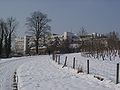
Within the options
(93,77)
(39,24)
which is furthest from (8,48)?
(93,77)

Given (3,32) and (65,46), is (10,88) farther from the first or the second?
(65,46)

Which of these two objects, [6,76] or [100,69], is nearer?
[6,76]

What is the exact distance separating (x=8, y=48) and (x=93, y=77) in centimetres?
6563

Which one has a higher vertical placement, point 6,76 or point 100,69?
point 100,69

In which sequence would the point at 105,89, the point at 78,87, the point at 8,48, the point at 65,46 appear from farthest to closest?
the point at 65,46
the point at 8,48
the point at 78,87
the point at 105,89

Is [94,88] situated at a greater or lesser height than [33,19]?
lesser

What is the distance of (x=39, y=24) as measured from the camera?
8625 cm

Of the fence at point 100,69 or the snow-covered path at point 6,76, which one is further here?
the fence at point 100,69

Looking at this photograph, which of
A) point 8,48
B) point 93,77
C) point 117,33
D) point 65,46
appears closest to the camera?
point 93,77

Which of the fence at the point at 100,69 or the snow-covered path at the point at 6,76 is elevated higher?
the fence at the point at 100,69

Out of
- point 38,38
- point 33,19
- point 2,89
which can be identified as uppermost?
point 33,19

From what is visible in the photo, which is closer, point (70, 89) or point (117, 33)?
point (70, 89)

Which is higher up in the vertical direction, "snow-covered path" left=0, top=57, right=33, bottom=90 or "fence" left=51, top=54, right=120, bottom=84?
"fence" left=51, top=54, right=120, bottom=84

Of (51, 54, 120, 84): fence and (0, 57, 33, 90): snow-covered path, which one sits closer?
(0, 57, 33, 90): snow-covered path
